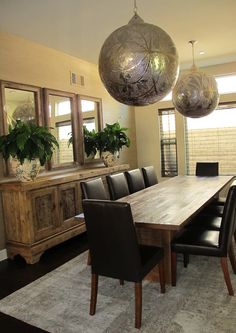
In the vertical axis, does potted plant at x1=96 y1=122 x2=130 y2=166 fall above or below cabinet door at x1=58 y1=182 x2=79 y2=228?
above

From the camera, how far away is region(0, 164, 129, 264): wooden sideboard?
12.1ft

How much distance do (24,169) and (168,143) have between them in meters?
3.88

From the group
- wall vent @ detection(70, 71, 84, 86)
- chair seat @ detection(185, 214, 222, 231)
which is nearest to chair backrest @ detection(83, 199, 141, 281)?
chair seat @ detection(185, 214, 222, 231)

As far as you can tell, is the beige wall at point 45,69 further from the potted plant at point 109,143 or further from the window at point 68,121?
the potted plant at point 109,143

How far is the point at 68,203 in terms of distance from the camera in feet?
14.3

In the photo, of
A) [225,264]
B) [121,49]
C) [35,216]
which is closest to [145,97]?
[121,49]

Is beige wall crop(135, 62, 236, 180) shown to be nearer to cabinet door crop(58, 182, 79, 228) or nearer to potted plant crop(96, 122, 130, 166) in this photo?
potted plant crop(96, 122, 130, 166)

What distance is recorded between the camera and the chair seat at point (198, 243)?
2.65 metres

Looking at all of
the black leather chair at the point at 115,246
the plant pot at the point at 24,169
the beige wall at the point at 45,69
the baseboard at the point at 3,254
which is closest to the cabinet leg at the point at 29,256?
the baseboard at the point at 3,254

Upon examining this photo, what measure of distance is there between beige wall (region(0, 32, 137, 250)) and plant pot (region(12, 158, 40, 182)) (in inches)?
27.1

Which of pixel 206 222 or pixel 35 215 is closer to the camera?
pixel 206 222

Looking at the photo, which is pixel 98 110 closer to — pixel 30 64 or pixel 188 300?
pixel 30 64

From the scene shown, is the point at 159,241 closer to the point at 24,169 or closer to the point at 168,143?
the point at 24,169

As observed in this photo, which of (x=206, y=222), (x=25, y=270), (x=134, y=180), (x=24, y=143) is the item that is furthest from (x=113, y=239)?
(x=134, y=180)
